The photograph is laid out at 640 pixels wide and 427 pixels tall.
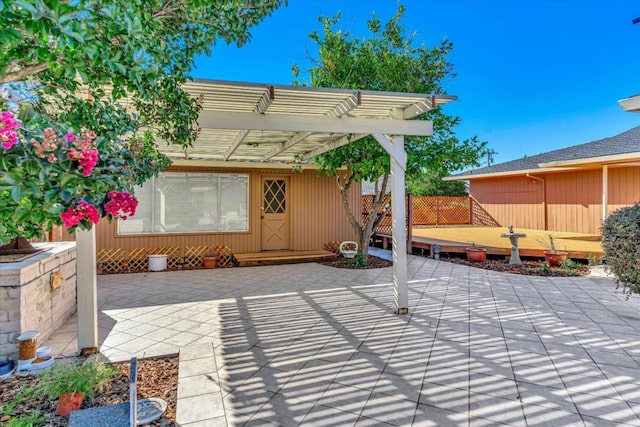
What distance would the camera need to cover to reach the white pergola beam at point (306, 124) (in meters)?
3.70

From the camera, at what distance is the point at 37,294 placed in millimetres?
3473

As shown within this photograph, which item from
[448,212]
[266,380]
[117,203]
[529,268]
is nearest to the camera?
[117,203]

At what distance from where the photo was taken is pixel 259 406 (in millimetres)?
2377

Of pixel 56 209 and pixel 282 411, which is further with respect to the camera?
pixel 282 411

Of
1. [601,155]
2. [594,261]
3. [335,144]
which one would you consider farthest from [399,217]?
[601,155]

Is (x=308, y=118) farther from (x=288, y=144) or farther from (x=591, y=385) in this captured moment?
→ (x=591, y=385)

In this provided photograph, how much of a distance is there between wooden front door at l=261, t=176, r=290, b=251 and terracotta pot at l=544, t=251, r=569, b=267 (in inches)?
241

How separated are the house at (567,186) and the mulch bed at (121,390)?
1078cm

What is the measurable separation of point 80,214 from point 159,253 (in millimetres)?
7178

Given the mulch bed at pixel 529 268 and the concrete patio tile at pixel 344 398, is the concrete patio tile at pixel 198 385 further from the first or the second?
the mulch bed at pixel 529 268

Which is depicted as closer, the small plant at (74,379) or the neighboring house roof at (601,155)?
the small plant at (74,379)

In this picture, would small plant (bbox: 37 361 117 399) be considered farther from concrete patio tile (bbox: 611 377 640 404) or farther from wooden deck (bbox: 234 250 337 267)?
wooden deck (bbox: 234 250 337 267)

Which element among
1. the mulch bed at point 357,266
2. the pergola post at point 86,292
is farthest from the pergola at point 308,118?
the mulch bed at point 357,266

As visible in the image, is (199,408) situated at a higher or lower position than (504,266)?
lower
